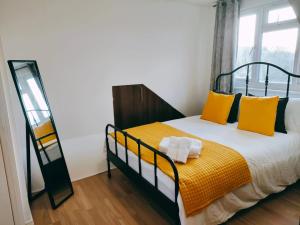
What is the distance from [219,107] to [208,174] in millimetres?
1418

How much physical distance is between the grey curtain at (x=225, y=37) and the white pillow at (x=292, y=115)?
954 mm

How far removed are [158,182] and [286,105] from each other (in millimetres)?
1757

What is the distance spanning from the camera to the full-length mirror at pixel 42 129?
81.7 inches

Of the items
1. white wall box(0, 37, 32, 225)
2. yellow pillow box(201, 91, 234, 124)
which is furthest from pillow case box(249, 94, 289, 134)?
white wall box(0, 37, 32, 225)

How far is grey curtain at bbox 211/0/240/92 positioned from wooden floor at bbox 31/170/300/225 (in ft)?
5.67

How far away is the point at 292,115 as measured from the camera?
2.40m

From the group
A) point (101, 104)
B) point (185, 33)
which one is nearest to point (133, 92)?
point (101, 104)

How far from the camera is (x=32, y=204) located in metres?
2.23

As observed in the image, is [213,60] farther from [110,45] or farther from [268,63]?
[110,45]

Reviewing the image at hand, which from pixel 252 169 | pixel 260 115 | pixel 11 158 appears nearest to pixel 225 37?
pixel 260 115

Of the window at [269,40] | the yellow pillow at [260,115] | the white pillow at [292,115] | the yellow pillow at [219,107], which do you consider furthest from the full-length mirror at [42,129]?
the window at [269,40]

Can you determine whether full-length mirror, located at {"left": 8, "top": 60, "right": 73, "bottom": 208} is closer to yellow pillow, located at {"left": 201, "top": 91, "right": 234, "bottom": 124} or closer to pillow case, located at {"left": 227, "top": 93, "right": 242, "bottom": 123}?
yellow pillow, located at {"left": 201, "top": 91, "right": 234, "bottom": 124}

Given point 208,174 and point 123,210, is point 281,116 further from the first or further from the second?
point 123,210

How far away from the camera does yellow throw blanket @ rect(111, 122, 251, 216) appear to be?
1.52 m
